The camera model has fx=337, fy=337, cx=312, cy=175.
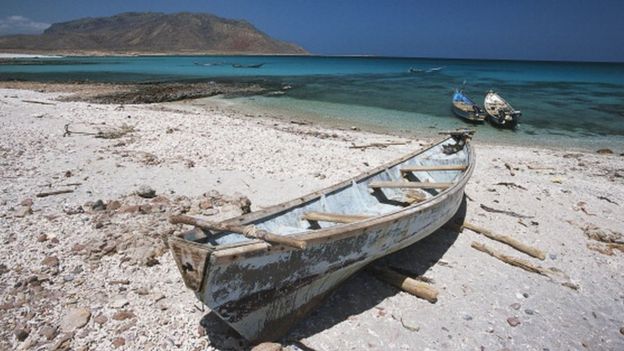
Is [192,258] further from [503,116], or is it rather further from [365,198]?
[503,116]

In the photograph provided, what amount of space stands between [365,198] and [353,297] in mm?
2167

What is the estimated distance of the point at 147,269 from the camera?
17.0 feet

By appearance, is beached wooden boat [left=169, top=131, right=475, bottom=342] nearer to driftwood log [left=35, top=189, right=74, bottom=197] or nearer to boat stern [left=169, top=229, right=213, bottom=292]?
boat stern [left=169, top=229, right=213, bottom=292]

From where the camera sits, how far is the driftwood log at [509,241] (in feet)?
21.3

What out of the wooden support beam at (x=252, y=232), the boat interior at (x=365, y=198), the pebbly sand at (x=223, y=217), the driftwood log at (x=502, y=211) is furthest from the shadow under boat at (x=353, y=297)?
the driftwood log at (x=502, y=211)

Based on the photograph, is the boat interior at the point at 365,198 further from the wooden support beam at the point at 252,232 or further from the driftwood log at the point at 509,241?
the driftwood log at the point at 509,241

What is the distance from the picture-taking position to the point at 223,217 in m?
6.98

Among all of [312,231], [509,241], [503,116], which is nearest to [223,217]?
[312,231]

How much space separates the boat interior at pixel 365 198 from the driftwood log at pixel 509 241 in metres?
1.10

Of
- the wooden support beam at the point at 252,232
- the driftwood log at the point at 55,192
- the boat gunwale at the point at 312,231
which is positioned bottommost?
the driftwood log at the point at 55,192

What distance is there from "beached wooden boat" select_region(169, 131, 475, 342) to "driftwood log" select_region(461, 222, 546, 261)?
4.87ft

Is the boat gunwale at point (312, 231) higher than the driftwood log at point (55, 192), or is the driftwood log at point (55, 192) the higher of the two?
the boat gunwale at point (312, 231)

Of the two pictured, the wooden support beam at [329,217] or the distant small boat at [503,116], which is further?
the distant small boat at [503,116]

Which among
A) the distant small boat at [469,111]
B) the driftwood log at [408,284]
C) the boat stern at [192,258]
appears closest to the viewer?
the boat stern at [192,258]
